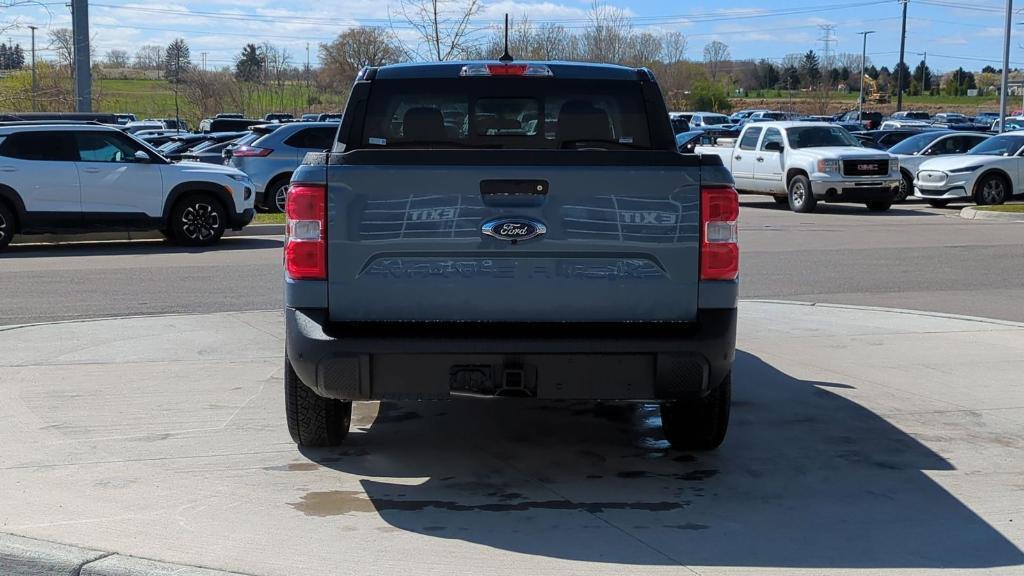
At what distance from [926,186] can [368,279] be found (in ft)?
73.0

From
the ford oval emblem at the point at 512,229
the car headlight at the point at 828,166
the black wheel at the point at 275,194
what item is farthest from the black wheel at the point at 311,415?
the car headlight at the point at 828,166

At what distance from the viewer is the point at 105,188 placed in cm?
1708

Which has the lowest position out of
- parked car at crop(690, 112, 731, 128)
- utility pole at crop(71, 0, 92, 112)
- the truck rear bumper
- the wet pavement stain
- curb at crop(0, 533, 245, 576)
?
the wet pavement stain

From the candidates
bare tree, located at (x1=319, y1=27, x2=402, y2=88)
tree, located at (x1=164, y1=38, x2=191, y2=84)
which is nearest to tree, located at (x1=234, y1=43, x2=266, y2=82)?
tree, located at (x1=164, y1=38, x2=191, y2=84)

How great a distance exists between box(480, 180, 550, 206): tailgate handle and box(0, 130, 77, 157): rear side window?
43.1ft

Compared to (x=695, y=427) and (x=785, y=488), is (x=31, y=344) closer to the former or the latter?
(x=695, y=427)

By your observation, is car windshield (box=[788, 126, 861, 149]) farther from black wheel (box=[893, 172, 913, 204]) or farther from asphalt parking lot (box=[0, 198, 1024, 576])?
asphalt parking lot (box=[0, 198, 1024, 576])

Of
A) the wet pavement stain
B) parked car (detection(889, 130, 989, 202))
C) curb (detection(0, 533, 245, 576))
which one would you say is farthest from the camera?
parked car (detection(889, 130, 989, 202))

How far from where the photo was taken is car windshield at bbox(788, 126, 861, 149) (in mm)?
25188

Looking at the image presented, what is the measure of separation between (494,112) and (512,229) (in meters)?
1.59

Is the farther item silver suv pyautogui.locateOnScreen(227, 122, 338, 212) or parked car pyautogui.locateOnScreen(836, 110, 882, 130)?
parked car pyautogui.locateOnScreen(836, 110, 882, 130)

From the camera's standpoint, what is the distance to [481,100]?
6.63m

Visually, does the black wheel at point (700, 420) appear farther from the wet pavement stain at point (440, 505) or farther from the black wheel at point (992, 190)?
the black wheel at point (992, 190)

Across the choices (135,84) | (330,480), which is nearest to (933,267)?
(330,480)
